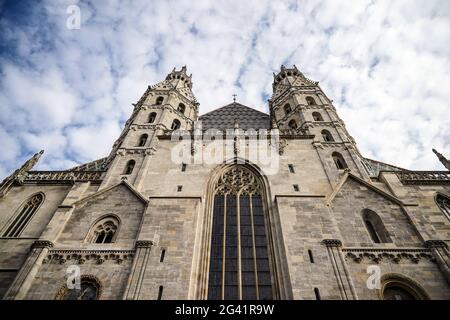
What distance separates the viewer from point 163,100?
23.5m

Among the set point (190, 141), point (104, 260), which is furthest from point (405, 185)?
point (104, 260)

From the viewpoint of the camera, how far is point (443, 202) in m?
14.6

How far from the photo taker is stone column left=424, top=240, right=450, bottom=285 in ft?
35.5

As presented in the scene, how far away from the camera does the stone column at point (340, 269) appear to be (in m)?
10.1

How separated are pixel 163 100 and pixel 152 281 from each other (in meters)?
16.0

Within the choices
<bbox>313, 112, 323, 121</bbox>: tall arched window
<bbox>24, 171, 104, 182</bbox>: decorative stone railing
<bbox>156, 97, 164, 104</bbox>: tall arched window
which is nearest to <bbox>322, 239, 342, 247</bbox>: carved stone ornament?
<bbox>313, 112, 323, 121</bbox>: tall arched window

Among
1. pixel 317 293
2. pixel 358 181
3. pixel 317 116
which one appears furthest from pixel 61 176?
pixel 317 116

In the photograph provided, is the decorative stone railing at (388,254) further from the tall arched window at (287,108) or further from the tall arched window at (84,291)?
the tall arched window at (287,108)

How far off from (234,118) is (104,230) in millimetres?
13810

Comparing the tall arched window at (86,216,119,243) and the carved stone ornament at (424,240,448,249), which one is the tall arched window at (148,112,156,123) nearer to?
the tall arched window at (86,216,119,243)

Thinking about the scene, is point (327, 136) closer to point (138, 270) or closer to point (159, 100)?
point (159, 100)

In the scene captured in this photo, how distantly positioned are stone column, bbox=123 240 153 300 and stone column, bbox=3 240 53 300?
3598 millimetres

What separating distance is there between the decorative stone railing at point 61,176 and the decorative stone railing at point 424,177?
16555 millimetres

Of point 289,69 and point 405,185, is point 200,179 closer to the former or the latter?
point 405,185
